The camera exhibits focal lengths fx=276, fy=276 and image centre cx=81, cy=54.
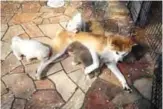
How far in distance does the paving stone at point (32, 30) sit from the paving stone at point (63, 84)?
2.65 feet

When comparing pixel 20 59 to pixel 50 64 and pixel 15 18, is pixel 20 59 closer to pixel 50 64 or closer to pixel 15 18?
pixel 50 64

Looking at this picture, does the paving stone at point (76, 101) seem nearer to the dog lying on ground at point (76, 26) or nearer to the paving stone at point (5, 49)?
the dog lying on ground at point (76, 26)

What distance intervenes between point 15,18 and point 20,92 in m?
1.47

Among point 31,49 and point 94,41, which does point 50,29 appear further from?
point 94,41

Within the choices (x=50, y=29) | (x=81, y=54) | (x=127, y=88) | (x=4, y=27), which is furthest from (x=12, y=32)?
(x=127, y=88)

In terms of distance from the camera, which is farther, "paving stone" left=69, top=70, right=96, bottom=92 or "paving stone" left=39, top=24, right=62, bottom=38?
"paving stone" left=39, top=24, right=62, bottom=38

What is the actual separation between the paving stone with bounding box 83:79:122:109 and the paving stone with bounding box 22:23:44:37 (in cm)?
119

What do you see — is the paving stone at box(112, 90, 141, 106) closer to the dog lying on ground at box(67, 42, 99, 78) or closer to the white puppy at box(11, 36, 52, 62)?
the dog lying on ground at box(67, 42, 99, 78)

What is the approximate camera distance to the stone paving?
3178mm

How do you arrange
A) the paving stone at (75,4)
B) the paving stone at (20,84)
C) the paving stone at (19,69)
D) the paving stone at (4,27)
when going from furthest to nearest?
the paving stone at (75,4) → the paving stone at (4,27) → the paving stone at (19,69) → the paving stone at (20,84)

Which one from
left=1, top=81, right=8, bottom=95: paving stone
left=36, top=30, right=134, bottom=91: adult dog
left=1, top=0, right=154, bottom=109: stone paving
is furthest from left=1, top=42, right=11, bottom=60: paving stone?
left=36, top=30, right=134, bottom=91: adult dog

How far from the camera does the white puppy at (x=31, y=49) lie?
3.42 metres

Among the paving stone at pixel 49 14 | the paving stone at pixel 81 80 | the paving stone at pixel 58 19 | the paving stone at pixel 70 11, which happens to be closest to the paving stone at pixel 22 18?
the paving stone at pixel 49 14

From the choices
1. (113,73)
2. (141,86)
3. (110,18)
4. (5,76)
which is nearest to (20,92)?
(5,76)
